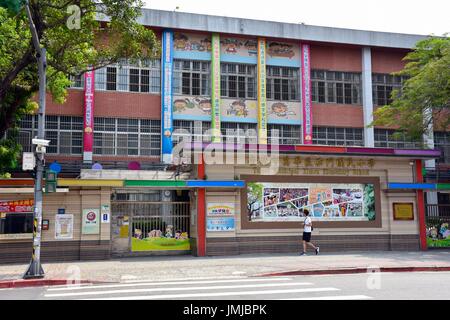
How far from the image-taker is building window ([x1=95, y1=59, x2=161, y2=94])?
28.4 m

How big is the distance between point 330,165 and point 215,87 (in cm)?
1179

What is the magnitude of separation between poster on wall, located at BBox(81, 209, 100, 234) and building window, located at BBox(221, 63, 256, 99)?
1450cm

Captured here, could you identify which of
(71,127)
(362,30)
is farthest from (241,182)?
(362,30)

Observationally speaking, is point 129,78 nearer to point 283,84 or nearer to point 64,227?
point 283,84

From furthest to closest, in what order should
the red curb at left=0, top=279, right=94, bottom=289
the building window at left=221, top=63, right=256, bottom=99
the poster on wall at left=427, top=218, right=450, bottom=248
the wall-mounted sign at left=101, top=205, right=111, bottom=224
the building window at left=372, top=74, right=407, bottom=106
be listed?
the building window at left=372, top=74, right=407, bottom=106 < the building window at left=221, top=63, right=256, bottom=99 < the poster on wall at left=427, top=218, right=450, bottom=248 < the wall-mounted sign at left=101, top=205, right=111, bottom=224 < the red curb at left=0, top=279, right=94, bottom=289

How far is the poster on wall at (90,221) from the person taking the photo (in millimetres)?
17922

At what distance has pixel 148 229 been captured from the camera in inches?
750

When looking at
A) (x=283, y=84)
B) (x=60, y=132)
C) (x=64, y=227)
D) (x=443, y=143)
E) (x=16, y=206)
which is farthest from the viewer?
(x=443, y=143)

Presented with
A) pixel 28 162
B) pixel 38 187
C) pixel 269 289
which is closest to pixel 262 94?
pixel 38 187

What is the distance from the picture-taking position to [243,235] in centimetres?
1903

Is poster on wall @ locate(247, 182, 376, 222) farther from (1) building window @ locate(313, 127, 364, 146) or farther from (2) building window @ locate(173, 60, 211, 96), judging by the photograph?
(2) building window @ locate(173, 60, 211, 96)

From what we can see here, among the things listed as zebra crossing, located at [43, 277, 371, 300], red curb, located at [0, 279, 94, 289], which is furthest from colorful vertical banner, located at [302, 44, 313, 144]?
red curb, located at [0, 279, 94, 289]
